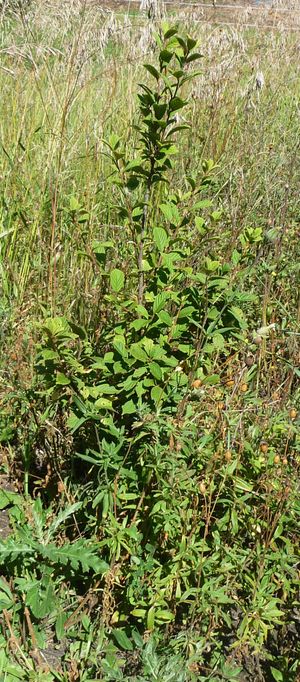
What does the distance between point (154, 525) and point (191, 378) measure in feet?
1.29

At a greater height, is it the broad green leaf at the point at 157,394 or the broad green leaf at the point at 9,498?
the broad green leaf at the point at 157,394

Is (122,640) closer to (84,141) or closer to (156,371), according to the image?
(156,371)

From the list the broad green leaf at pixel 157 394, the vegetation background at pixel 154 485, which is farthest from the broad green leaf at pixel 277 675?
the broad green leaf at pixel 157 394

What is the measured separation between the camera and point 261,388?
2.33 meters

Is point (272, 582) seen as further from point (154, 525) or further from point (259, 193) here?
point (259, 193)

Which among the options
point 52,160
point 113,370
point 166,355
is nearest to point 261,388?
point 166,355

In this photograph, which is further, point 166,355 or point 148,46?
point 148,46

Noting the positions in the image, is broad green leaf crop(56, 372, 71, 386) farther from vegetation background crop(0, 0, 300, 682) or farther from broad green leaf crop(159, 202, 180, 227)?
broad green leaf crop(159, 202, 180, 227)

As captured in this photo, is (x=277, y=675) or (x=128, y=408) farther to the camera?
(x=128, y=408)

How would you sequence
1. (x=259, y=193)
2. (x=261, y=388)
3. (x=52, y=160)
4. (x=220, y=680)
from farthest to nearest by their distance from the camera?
(x=259, y=193) < (x=52, y=160) < (x=261, y=388) < (x=220, y=680)

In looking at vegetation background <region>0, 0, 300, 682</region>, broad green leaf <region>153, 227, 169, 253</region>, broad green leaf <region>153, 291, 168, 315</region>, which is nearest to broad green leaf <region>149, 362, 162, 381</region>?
vegetation background <region>0, 0, 300, 682</region>

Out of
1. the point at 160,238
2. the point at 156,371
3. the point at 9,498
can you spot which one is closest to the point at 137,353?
the point at 156,371

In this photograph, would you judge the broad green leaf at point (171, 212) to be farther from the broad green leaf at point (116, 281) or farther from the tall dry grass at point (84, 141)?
the tall dry grass at point (84, 141)

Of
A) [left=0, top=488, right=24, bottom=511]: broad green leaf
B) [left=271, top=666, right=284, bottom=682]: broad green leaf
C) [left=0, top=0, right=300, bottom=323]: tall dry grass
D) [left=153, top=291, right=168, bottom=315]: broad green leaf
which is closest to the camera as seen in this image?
[left=271, top=666, right=284, bottom=682]: broad green leaf
